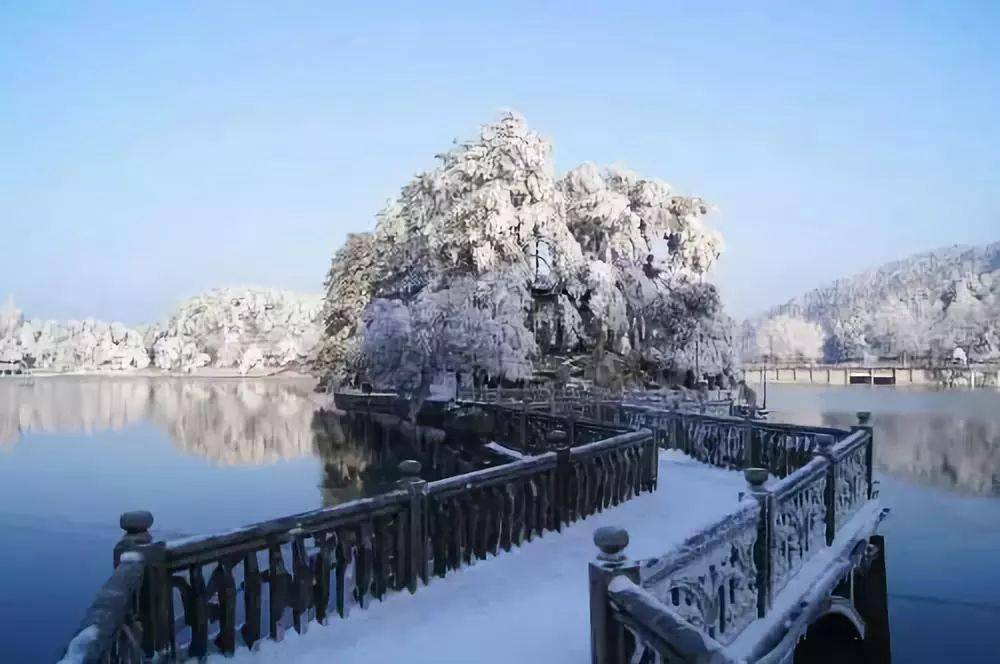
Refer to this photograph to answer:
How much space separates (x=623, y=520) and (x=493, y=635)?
437cm

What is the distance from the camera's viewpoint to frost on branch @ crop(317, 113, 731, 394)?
28141 millimetres

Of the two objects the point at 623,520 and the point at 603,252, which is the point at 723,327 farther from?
the point at 623,520

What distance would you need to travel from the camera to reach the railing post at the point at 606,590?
13.0 ft

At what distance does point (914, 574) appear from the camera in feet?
53.9

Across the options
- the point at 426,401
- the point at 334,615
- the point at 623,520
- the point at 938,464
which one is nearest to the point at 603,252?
the point at 426,401

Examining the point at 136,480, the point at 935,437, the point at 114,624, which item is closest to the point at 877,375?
the point at 935,437

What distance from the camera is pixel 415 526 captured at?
7016mm

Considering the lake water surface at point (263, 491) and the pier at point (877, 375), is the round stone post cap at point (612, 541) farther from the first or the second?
the pier at point (877, 375)

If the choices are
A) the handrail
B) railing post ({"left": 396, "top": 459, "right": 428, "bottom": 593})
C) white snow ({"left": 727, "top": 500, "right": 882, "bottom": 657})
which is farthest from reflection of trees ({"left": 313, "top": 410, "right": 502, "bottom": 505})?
the handrail

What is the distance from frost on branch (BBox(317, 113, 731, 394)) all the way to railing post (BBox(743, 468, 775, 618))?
2124cm

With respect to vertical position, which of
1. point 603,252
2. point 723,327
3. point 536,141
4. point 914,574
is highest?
point 536,141

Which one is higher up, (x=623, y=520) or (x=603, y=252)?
(x=603, y=252)

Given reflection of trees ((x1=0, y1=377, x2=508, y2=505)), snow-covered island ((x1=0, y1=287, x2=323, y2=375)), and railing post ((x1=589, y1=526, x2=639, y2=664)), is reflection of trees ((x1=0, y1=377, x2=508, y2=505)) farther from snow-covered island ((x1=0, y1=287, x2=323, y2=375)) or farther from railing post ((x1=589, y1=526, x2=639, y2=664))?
snow-covered island ((x1=0, y1=287, x2=323, y2=375))

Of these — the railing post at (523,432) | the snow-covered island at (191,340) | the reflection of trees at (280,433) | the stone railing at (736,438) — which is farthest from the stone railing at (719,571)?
the snow-covered island at (191,340)
